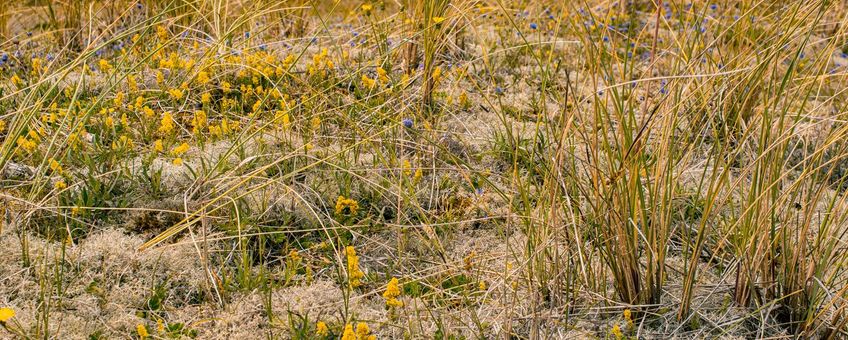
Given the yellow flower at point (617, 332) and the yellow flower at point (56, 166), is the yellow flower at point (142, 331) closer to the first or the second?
the yellow flower at point (56, 166)

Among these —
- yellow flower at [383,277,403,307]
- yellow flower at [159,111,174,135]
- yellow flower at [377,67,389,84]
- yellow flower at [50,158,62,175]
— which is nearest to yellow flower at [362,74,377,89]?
yellow flower at [377,67,389,84]

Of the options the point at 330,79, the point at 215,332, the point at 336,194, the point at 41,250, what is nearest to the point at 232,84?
the point at 330,79

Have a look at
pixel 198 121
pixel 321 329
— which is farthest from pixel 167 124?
pixel 321 329

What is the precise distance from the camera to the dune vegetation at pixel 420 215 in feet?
7.10

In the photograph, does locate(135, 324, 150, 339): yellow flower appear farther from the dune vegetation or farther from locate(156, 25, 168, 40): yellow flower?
locate(156, 25, 168, 40): yellow flower

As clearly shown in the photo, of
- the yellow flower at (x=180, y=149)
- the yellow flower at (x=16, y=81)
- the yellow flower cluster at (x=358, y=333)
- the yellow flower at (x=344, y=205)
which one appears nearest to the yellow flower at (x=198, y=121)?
the yellow flower at (x=180, y=149)

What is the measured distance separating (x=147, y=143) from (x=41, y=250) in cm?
80

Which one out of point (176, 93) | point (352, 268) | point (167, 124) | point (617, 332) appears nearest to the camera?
point (617, 332)

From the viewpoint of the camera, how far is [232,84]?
363 cm

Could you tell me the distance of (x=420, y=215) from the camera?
2.78 m

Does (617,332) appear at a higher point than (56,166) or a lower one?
lower

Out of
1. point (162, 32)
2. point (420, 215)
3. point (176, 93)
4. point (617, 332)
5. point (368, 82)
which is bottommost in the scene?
point (617, 332)

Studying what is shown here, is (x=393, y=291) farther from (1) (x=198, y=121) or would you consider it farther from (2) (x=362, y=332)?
(1) (x=198, y=121)

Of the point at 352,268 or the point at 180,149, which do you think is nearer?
the point at 352,268
